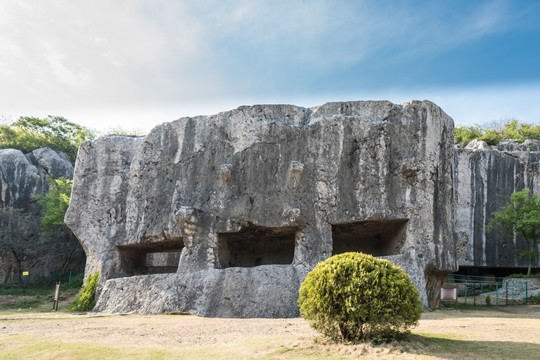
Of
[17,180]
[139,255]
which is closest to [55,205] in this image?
[17,180]

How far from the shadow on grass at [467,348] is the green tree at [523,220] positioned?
18754 mm

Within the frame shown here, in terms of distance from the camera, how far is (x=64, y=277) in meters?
27.2

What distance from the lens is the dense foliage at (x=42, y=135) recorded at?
34094 mm

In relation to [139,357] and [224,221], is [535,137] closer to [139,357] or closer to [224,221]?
[224,221]

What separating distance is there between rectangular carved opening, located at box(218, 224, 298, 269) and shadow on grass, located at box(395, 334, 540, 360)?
31.5 feet

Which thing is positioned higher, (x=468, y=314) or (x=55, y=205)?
(x=55, y=205)

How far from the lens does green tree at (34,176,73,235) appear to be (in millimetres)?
26938

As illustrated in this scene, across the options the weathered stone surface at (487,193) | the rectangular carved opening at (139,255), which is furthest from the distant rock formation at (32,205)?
the weathered stone surface at (487,193)

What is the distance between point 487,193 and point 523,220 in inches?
109

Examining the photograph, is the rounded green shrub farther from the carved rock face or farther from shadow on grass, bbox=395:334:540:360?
the carved rock face

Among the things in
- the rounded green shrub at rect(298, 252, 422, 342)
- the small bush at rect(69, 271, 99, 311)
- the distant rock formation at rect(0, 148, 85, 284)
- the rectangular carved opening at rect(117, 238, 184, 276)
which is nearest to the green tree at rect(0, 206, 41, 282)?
the distant rock formation at rect(0, 148, 85, 284)

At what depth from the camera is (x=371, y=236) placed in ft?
58.2

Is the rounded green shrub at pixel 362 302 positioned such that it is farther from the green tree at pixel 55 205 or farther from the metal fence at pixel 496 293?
the green tree at pixel 55 205

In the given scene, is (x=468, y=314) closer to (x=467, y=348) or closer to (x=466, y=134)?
(x=467, y=348)
